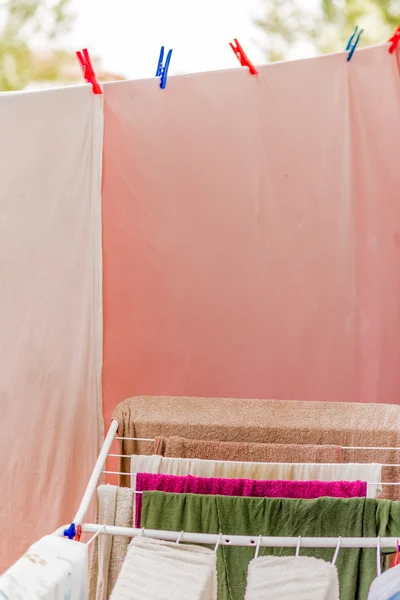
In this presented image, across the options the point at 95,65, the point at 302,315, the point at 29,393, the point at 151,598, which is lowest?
the point at 151,598

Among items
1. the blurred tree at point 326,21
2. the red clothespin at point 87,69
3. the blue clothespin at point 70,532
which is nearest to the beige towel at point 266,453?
the blue clothespin at point 70,532

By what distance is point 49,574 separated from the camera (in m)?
1.25

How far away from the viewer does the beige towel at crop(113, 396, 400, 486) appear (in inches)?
72.1

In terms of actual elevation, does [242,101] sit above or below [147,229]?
above

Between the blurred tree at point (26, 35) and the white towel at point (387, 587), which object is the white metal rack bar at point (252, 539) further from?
the blurred tree at point (26, 35)

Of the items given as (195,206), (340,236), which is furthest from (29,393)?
(340,236)

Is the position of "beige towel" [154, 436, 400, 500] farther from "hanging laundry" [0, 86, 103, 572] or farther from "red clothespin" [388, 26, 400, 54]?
"red clothespin" [388, 26, 400, 54]

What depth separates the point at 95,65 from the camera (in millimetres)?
2287

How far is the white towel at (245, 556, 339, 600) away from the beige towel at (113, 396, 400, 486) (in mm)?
422

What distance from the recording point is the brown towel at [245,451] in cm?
176

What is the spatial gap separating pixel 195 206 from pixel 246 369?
50cm

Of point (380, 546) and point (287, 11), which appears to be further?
point (287, 11)

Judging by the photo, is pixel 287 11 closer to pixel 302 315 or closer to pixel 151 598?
pixel 302 315

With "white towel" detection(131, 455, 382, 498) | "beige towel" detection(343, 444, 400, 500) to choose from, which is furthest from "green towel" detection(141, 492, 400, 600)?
"beige towel" detection(343, 444, 400, 500)
